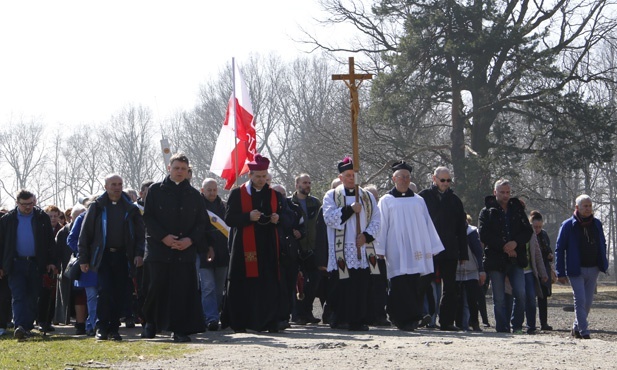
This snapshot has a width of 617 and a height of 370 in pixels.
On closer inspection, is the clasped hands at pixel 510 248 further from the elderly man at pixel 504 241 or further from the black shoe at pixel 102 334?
the black shoe at pixel 102 334

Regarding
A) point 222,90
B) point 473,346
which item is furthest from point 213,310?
point 222,90

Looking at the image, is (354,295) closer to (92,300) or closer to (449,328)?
(449,328)

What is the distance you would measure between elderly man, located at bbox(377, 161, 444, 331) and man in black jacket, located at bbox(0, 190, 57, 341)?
4.10m

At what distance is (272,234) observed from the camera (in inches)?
489

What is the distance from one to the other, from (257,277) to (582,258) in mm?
4125

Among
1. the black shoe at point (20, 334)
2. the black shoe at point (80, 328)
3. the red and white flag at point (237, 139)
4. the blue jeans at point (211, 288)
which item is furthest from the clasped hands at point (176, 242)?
the red and white flag at point (237, 139)

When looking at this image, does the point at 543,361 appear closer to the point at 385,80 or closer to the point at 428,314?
the point at 428,314

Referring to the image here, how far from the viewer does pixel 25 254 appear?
13.4 metres

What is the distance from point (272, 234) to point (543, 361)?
4.21 meters

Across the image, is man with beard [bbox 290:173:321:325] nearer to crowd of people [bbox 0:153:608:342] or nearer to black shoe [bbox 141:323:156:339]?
crowd of people [bbox 0:153:608:342]

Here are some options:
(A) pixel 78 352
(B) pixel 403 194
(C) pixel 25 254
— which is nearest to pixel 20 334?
(C) pixel 25 254

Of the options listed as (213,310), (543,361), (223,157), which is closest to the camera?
(543,361)

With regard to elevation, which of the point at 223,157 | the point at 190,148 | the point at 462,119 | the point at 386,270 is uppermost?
the point at 190,148

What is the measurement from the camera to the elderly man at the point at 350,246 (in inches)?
493
